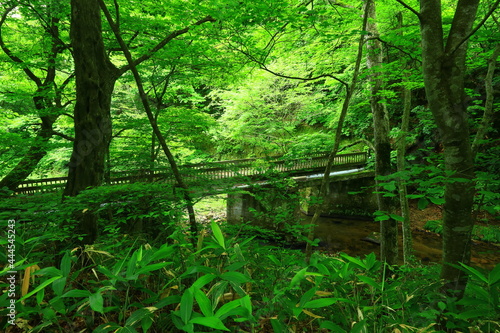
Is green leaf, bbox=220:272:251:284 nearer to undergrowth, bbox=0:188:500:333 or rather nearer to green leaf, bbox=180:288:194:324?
undergrowth, bbox=0:188:500:333

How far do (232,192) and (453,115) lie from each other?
316 cm

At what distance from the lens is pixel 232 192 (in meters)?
4.15

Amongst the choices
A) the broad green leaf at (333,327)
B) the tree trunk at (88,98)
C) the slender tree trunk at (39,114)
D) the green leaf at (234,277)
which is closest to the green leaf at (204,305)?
the green leaf at (234,277)

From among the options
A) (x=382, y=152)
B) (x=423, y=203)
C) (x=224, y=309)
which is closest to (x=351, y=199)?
(x=382, y=152)

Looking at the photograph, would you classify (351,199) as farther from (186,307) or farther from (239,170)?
(186,307)

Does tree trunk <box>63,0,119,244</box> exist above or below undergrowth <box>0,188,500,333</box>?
above

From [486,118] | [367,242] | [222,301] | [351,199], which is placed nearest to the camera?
[222,301]

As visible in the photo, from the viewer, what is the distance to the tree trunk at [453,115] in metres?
1.55

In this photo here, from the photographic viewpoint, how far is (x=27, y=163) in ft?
20.0

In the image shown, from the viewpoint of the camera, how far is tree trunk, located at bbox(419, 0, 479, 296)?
1547mm

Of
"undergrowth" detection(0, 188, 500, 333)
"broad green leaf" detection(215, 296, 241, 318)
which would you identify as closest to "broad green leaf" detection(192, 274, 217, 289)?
"undergrowth" detection(0, 188, 500, 333)

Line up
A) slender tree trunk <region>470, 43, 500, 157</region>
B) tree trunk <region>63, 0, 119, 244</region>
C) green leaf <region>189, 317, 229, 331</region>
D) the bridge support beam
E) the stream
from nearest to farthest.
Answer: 1. green leaf <region>189, 317, 229, 331</region>
2. slender tree trunk <region>470, 43, 500, 157</region>
3. tree trunk <region>63, 0, 119, 244</region>
4. the stream
5. the bridge support beam

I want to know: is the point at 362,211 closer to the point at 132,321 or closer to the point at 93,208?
the point at 93,208

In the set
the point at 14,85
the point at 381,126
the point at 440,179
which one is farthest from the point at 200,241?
the point at 14,85
